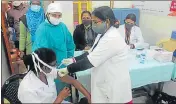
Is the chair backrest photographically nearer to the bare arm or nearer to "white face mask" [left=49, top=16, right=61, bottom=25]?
the bare arm

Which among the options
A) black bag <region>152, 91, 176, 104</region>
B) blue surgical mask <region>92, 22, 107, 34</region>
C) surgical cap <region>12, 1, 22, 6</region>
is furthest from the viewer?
surgical cap <region>12, 1, 22, 6</region>

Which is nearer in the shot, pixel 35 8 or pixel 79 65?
pixel 79 65

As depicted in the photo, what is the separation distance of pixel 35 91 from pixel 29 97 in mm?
51

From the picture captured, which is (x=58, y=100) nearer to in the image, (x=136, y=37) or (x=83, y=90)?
(x=83, y=90)

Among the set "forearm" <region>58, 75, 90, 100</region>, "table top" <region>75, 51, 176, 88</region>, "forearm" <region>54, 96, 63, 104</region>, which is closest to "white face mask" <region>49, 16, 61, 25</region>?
"table top" <region>75, 51, 176, 88</region>

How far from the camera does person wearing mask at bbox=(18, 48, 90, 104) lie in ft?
2.94

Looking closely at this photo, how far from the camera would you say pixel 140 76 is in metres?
1.60

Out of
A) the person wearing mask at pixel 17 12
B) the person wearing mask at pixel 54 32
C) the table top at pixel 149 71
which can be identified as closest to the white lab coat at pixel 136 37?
the table top at pixel 149 71

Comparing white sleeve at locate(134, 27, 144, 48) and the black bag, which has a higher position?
white sleeve at locate(134, 27, 144, 48)

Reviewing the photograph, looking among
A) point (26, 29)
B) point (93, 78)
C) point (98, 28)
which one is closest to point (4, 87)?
point (93, 78)

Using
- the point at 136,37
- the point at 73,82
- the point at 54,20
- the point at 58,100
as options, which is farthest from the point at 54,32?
the point at 136,37

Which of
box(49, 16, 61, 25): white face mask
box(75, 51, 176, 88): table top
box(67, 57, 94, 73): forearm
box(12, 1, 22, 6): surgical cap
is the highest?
box(12, 1, 22, 6): surgical cap

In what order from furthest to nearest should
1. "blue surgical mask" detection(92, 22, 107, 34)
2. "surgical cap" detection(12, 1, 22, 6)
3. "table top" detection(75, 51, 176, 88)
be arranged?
"surgical cap" detection(12, 1, 22, 6) < "table top" detection(75, 51, 176, 88) < "blue surgical mask" detection(92, 22, 107, 34)

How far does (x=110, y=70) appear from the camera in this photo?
1015 mm
